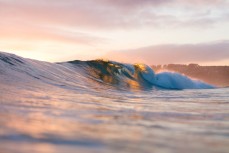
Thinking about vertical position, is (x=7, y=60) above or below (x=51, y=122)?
above

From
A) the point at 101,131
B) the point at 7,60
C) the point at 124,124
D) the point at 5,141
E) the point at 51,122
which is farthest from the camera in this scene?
the point at 7,60

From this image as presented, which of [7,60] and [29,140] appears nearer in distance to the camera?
[29,140]

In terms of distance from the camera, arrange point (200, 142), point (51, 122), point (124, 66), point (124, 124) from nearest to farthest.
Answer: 1. point (200, 142)
2. point (51, 122)
3. point (124, 124)
4. point (124, 66)

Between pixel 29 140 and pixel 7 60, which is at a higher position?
pixel 7 60

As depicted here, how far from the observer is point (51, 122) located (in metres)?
2.52

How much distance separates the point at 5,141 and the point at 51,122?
0.78m

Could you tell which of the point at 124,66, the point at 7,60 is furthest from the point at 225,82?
the point at 7,60

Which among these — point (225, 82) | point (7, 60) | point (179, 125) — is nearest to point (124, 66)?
point (7, 60)

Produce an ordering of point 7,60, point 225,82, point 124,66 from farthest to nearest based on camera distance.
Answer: point 225,82 → point 124,66 → point 7,60

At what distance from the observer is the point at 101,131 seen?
225 centimetres

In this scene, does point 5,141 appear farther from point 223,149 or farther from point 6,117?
point 223,149

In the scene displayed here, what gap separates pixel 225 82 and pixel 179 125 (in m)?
55.1

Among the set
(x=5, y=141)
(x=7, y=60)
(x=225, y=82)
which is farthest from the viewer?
(x=225, y=82)

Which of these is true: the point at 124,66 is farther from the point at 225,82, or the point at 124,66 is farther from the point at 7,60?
the point at 225,82
